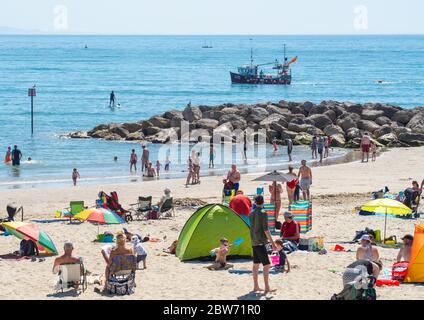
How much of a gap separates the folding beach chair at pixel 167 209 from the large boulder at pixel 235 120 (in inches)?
963

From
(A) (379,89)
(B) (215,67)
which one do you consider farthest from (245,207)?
(B) (215,67)

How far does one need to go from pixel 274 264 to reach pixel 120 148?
1065 inches

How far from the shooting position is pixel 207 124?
45.6m

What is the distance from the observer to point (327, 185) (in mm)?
28125

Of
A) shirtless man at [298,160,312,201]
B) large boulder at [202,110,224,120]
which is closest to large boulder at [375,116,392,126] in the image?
large boulder at [202,110,224,120]

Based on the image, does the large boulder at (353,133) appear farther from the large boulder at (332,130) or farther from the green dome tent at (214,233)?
the green dome tent at (214,233)

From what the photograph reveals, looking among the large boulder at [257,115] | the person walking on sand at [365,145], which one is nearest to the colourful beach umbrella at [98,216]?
the person walking on sand at [365,145]

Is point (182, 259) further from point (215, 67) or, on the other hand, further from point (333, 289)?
point (215, 67)

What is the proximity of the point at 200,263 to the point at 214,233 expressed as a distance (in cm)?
65

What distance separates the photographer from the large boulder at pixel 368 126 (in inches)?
1731

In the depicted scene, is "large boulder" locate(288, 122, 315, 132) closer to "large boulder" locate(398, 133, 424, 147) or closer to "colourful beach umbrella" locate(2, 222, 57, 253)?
"large boulder" locate(398, 133, 424, 147)

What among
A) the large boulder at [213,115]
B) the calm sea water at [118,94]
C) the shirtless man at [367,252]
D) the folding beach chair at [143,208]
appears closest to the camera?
the shirtless man at [367,252]

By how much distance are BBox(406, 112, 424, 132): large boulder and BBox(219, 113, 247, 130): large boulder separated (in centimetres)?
852

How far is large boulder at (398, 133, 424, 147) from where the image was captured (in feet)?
133
